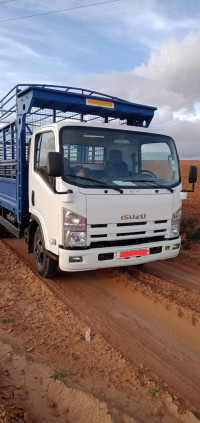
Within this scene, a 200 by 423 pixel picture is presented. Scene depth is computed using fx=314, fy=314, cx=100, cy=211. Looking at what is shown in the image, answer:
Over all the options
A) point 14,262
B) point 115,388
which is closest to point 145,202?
point 115,388

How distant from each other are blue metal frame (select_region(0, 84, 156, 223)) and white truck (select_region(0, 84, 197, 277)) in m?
0.02

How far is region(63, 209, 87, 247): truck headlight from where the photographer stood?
13.7ft

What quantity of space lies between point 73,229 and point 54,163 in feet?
2.97

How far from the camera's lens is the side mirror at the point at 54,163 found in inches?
155

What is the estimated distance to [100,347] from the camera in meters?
3.34

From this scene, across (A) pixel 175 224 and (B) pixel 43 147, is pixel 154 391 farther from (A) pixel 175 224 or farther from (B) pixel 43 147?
(B) pixel 43 147

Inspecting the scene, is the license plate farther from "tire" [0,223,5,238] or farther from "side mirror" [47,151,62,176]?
"tire" [0,223,5,238]

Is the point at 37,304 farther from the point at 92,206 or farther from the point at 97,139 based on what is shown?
the point at 97,139

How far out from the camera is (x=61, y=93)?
550 cm

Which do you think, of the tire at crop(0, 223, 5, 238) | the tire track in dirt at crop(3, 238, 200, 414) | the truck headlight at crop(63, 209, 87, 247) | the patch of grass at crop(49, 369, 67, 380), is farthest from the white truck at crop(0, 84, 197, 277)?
the tire at crop(0, 223, 5, 238)

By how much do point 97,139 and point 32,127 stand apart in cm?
175

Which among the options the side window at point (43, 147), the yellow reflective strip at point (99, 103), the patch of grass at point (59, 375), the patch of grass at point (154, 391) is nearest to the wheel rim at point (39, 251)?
the side window at point (43, 147)

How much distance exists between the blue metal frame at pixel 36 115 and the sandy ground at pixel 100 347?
1684mm

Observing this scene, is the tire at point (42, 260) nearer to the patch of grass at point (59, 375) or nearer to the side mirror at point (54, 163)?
the side mirror at point (54, 163)
